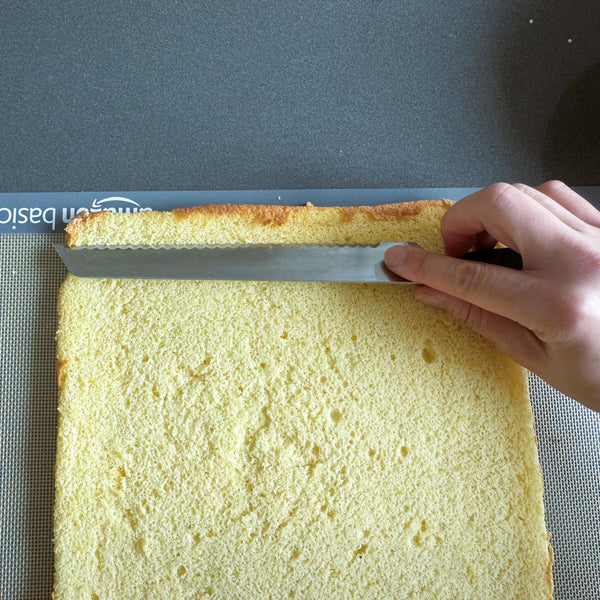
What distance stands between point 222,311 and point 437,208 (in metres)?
0.72

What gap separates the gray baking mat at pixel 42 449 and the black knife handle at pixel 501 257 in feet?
1.47

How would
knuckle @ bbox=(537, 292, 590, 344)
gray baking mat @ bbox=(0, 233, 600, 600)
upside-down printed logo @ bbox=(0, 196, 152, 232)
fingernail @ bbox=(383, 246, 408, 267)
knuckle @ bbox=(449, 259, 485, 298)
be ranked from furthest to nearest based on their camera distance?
upside-down printed logo @ bbox=(0, 196, 152, 232) < gray baking mat @ bbox=(0, 233, 600, 600) < fingernail @ bbox=(383, 246, 408, 267) < knuckle @ bbox=(449, 259, 485, 298) < knuckle @ bbox=(537, 292, 590, 344)

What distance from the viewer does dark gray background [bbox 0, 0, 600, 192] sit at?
5.81 feet

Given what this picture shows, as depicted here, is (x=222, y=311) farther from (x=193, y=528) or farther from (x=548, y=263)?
(x=548, y=263)

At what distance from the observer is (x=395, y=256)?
4.78ft

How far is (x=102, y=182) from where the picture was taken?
1.75m

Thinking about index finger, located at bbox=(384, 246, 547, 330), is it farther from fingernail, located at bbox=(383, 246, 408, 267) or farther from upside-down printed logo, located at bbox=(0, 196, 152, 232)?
upside-down printed logo, located at bbox=(0, 196, 152, 232)

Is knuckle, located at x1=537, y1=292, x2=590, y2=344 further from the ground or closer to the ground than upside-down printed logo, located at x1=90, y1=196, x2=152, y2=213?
closer to the ground

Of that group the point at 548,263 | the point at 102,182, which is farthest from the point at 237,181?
the point at 548,263

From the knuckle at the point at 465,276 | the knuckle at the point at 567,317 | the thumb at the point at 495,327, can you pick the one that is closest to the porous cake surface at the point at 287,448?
the thumb at the point at 495,327

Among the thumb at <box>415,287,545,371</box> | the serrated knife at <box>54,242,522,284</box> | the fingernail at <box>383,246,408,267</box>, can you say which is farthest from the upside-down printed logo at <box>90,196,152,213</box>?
the thumb at <box>415,287,545,371</box>

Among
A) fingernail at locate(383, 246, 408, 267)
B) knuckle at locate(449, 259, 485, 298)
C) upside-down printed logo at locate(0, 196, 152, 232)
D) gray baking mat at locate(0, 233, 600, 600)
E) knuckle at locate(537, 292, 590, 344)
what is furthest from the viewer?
upside-down printed logo at locate(0, 196, 152, 232)

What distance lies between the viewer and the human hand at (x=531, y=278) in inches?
47.9

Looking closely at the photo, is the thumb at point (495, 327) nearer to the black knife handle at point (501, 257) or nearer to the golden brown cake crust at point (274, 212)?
the black knife handle at point (501, 257)
